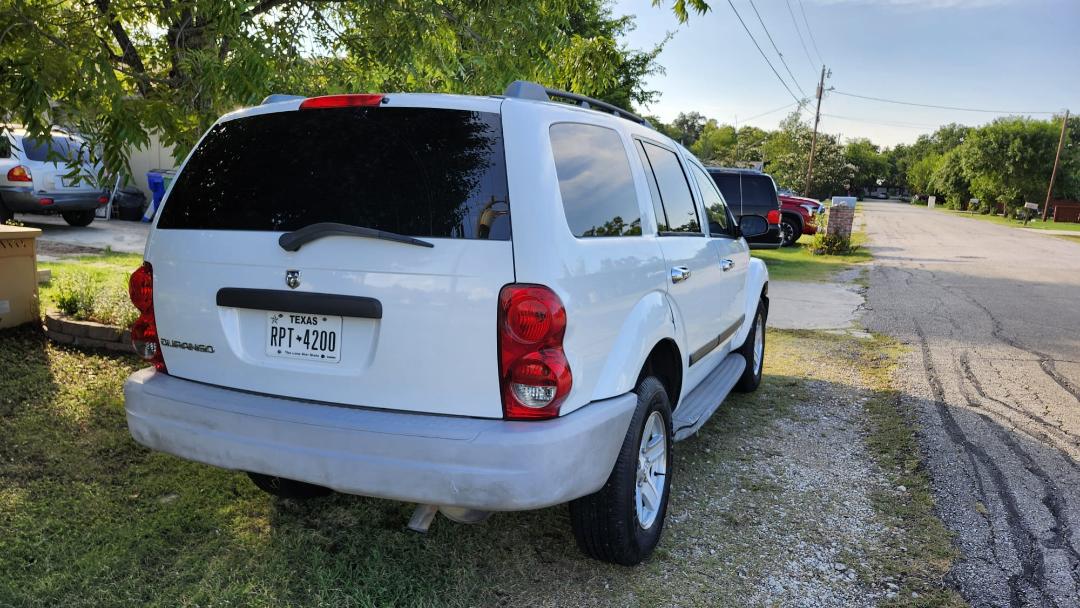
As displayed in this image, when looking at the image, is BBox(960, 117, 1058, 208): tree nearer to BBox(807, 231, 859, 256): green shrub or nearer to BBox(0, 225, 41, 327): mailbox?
BBox(807, 231, 859, 256): green shrub

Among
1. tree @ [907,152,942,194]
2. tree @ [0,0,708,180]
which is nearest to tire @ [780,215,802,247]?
tree @ [0,0,708,180]

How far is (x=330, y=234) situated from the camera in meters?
2.58

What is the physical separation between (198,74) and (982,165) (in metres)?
68.8

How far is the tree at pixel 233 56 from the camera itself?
3975 millimetres

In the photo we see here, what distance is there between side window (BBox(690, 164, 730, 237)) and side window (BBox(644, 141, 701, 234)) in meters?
0.32

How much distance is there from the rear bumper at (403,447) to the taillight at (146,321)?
0.29 meters

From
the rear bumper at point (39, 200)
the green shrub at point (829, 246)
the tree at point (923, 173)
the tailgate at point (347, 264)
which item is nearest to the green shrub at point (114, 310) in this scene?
the tailgate at point (347, 264)

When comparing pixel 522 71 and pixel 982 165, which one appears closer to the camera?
pixel 522 71

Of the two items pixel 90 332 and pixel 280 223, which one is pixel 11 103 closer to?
pixel 90 332

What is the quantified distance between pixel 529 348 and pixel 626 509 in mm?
908

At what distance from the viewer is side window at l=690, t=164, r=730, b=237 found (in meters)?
4.66

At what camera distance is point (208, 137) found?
10.3ft

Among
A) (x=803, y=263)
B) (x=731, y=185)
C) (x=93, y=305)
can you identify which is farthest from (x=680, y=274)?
(x=803, y=263)

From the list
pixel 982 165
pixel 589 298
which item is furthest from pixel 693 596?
pixel 982 165
